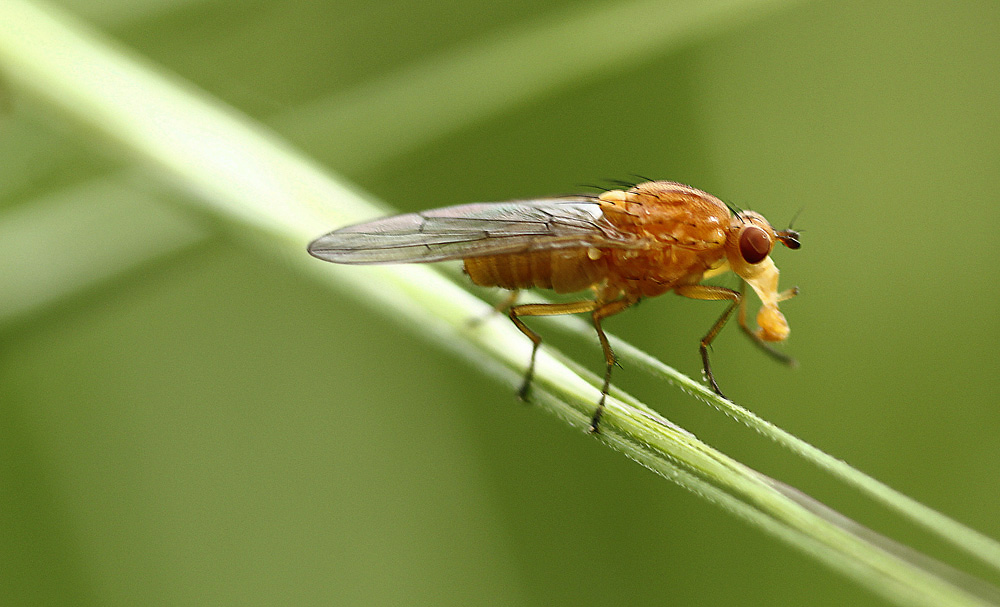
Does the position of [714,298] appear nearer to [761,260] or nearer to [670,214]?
[761,260]

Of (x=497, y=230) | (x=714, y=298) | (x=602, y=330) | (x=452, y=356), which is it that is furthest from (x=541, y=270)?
(x=452, y=356)

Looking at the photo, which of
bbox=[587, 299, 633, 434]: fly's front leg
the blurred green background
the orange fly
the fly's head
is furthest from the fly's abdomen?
the fly's head

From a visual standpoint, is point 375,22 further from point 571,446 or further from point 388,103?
point 571,446

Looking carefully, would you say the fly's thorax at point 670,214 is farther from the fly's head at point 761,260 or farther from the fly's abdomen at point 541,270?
the fly's abdomen at point 541,270

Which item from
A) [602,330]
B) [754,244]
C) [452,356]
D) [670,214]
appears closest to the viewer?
[602,330]

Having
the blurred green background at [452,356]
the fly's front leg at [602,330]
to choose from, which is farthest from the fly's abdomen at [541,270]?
the blurred green background at [452,356]

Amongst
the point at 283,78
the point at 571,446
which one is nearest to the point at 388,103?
the point at 283,78
